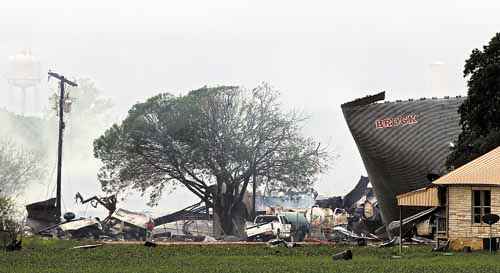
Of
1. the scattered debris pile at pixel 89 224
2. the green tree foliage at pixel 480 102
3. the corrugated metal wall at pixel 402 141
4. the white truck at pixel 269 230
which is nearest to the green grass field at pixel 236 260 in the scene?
the green tree foliage at pixel 480 102

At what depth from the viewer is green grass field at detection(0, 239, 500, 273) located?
39094 millimetres

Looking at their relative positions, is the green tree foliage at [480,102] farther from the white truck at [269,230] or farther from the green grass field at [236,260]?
the white truck at [269,230]

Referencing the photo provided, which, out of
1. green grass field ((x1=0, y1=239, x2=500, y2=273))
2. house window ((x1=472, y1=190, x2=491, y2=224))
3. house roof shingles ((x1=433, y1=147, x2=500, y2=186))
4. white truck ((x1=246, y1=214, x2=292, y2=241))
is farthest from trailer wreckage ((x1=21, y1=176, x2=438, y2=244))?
green grass field ((x1=0, y1=239, x2=500, y2=273))

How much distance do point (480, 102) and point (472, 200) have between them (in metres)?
11.8

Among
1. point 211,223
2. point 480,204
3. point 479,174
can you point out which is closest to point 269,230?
point 211,223

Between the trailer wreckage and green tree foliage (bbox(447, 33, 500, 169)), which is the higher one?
green tree foliage (bbox(447, 33, 500, 169))

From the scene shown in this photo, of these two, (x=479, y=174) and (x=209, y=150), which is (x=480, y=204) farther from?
(x=209, y=150)

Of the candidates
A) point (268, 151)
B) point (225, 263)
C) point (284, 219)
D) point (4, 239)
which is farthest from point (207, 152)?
point (225, 263)

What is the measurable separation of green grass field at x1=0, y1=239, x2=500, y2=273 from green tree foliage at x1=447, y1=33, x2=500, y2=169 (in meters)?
9.79

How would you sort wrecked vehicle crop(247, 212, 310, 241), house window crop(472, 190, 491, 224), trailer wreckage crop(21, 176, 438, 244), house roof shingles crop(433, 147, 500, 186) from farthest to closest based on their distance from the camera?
wrecked vehicle crop(247, 212, 310, 241) → trailer wreckage crop(21, 176, 438, 244) → house window crop(472, 190, 491, 224) → house roof shingles crop(433, 147, 500, 186)

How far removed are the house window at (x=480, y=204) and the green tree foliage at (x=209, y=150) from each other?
43.8m

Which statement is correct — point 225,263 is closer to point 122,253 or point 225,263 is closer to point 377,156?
point 122,253

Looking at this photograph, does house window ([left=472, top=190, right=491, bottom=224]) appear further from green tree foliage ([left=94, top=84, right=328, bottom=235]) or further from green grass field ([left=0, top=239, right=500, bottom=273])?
green tree foliage ([left=94, top=84, right=328, bottom=235])

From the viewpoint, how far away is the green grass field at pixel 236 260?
39.1 meters
